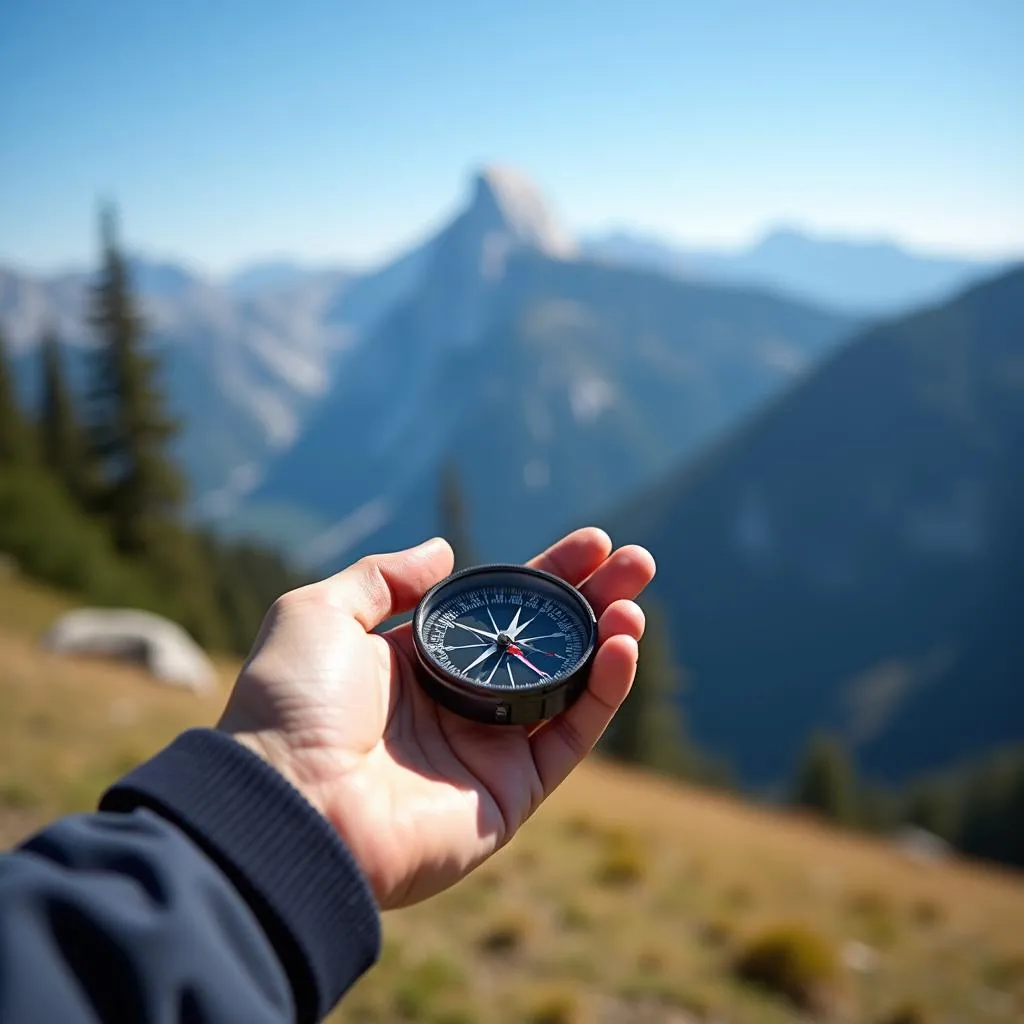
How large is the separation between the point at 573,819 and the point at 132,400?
101 feet

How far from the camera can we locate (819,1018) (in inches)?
278

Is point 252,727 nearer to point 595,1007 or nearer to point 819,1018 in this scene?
point 595,1007

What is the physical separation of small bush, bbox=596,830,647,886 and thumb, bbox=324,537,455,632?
221 inches

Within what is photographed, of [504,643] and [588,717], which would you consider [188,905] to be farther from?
[504,643]

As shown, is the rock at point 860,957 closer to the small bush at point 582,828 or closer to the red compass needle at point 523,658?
the small bush at point 582,828

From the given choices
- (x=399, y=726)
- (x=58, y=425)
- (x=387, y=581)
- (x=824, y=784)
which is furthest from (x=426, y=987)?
(x=824, y=784)

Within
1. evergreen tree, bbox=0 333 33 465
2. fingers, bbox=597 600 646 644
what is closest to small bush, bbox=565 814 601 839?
fingers, bbox=597 600 646 644

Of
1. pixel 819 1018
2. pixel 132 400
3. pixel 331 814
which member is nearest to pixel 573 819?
pixel 819 1018

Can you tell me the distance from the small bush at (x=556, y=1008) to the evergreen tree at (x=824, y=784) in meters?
56.1

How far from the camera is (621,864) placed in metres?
9.24

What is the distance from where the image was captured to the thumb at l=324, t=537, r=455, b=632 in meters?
4.27

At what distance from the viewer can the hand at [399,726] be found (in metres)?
3.46

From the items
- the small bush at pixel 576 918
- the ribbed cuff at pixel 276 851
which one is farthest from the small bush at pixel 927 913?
the ribbed cuff at pixel 276 851

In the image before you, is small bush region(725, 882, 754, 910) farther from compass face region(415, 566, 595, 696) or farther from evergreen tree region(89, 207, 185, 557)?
evergreen tree region(89, 207, 185, 557)
